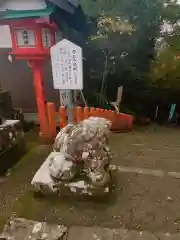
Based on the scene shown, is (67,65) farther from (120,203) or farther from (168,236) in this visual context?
(168,236)

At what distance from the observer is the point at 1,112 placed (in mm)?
6234

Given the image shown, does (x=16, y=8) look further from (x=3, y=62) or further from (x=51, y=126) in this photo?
(x=51, y=126)

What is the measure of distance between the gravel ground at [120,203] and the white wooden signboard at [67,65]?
5.74 feet

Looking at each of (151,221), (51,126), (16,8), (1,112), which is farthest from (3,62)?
(151,221)

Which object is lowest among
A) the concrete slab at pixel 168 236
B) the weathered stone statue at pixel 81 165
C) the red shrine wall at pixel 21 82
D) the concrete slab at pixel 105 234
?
the concrete slab at pixel 168 236

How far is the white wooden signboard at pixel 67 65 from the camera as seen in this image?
475 centimetres

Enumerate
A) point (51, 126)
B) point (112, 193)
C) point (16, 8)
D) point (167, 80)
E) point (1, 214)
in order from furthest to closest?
point (167, 80)
point (51, 126)
point (16, 8)
point (112, 193)
point (1, 214)

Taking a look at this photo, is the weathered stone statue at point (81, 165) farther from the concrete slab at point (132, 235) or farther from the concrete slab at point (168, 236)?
the concrete slab at point (168, 236)

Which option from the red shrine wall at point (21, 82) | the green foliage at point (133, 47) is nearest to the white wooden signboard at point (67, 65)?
the red shrine wall at point (21, 82)

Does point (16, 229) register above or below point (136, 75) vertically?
below

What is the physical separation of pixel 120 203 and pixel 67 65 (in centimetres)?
295

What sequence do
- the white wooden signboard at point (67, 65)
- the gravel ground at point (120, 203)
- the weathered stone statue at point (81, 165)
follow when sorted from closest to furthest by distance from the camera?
1. the gravel ground at point (120, 203)
2. the weathered stone statue at point (81, 165)
3. the white wooden signboard at point (67, 65)

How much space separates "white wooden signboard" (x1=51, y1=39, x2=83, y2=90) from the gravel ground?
5.74 feet

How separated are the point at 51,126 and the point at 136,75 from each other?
344 centimetres
